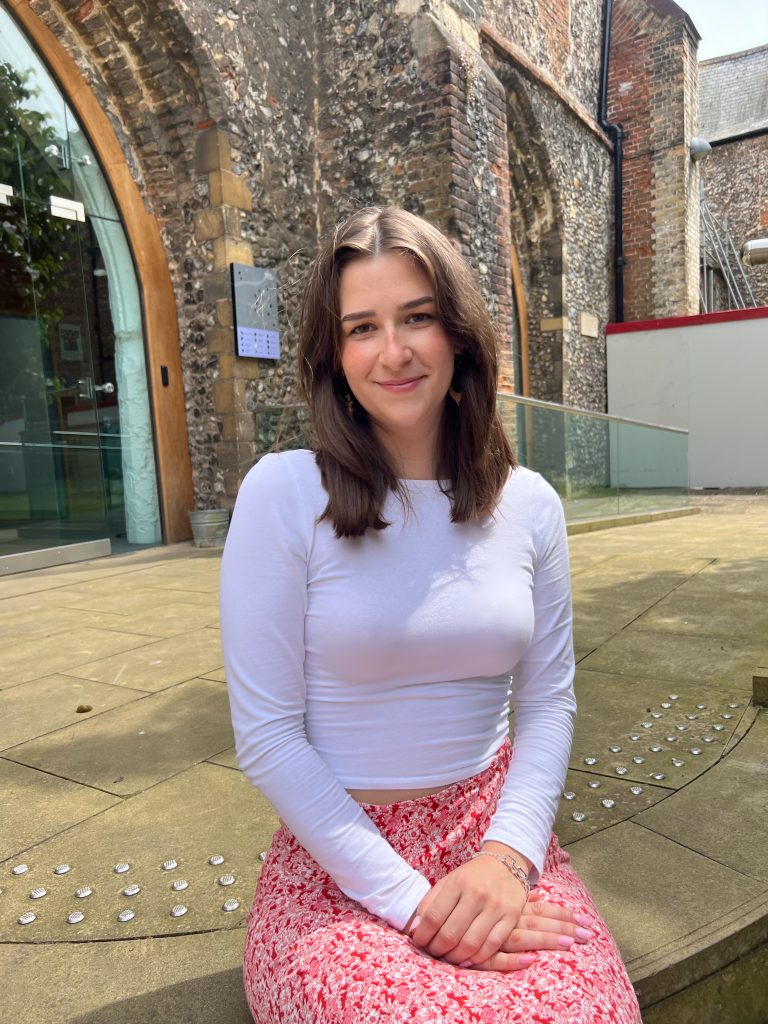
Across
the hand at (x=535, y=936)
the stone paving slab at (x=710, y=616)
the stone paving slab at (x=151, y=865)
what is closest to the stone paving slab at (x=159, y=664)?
the stone paving slab at (x=151, y=865)

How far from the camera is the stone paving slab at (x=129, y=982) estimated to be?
1.26 metres

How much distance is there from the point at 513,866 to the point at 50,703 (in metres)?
2.27

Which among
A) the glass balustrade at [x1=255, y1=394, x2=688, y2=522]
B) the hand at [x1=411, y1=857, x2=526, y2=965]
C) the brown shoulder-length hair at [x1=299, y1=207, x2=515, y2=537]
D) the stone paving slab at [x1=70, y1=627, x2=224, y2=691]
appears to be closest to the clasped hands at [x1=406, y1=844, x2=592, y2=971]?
the hand at [x1=411, y1=857, x2=526, y2=965]

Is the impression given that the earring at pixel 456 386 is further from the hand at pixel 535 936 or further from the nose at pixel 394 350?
the hand at pixel 535 936

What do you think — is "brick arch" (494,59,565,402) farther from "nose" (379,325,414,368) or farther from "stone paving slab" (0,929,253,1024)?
"stone paving slab" (0,929,253,1024)

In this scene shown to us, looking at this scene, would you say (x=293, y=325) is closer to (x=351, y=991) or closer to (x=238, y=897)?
(x=238, y=897)

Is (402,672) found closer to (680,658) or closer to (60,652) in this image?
(680,658)

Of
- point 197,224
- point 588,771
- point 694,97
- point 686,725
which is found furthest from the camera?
point 694,97

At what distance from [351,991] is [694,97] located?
17.1 meters

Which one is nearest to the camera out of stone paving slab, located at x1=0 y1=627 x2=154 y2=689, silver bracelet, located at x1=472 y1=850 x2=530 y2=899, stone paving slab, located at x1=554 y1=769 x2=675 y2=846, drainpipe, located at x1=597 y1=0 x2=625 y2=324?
silver bracelet, located at x1=472 y1=850 x2=530 y2=899

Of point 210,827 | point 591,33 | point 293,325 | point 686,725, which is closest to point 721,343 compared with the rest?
point 591,33

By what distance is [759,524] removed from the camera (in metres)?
8.06

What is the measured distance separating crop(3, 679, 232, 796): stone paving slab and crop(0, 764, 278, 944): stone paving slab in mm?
146

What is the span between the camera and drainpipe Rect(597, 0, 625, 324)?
14.2 m
